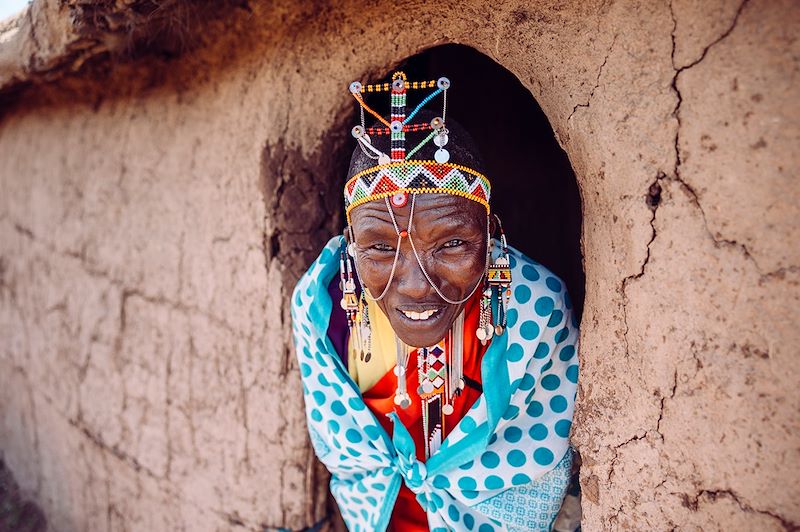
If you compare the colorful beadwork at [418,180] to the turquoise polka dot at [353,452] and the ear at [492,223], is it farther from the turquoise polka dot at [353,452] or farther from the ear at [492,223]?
the turquoise polka dot at [353,452]

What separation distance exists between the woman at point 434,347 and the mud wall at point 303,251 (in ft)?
0.56

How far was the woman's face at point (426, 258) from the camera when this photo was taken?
1.60 meters

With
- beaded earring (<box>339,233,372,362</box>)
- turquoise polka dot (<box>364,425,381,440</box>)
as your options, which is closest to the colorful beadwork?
beaded earring (<box>339,233,372,362</box>)

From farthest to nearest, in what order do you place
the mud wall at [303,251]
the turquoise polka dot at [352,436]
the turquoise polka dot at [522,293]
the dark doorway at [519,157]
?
the dark doorway at [519,157] < the turquoise polka dot at [352,436] < the turquoise polka dot at [522,293] < the mud wall at [303,251]

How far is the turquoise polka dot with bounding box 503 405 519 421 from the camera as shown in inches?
67.3

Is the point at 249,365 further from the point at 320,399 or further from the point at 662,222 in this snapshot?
the point at 662,222

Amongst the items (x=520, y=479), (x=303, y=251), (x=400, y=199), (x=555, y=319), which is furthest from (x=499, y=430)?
(x=303, y=251)

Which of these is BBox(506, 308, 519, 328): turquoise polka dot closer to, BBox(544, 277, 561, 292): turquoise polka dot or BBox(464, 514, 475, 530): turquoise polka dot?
BBox(544, 277, 561, 292): turquoise polka dot

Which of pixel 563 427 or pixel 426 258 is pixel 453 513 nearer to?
pixel 563 427

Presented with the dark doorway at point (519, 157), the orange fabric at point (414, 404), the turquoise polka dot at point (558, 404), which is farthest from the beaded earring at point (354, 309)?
the dark doorway at point (519, 157)

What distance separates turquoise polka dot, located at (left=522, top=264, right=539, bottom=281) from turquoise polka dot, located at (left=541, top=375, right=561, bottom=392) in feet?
0.89

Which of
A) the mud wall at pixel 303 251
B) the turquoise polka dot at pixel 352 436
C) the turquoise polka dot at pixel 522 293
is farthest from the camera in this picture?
the turquoise polka dot at pixel 352 436

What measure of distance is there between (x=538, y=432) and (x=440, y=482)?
0.33 meters

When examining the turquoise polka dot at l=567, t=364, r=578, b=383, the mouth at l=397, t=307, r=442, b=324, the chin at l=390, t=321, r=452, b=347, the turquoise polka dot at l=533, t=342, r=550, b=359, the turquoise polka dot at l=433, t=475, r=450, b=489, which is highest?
the mouth at l=397, t=307, r=442, b=324
